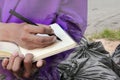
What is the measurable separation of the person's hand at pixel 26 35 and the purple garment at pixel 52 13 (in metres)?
0.07

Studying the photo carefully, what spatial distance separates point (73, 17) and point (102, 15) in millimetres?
3528

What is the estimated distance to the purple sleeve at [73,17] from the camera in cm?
141

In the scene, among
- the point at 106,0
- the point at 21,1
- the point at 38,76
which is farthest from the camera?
the point at 106,0

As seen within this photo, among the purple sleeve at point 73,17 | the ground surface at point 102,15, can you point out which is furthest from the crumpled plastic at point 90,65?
the ground surface at point 102,15

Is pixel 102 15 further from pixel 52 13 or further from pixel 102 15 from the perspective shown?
pixel 52 13

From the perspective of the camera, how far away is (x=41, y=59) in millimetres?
1291

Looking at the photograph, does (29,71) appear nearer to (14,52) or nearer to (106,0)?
(14,52)

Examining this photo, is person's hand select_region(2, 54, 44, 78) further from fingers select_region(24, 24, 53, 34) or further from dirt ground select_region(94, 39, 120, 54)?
dirt ground select_region(94, 39, 120, 54)

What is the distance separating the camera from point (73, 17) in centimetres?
143

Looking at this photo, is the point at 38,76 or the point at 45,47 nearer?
the point at 45,47

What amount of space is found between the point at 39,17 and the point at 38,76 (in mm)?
270

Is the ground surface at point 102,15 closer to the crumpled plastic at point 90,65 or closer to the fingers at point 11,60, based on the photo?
the crumpled plastic at point 90,65

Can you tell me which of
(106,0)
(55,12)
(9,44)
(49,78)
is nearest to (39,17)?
(55,12)

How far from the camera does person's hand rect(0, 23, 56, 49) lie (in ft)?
4.14
